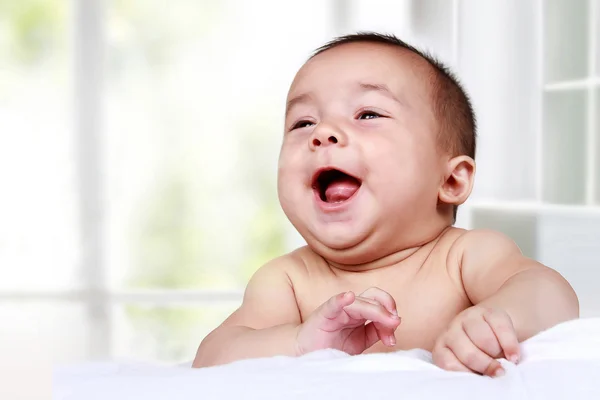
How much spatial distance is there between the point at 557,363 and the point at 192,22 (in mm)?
2647

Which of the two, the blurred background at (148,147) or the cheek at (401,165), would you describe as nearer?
the cheek at (401,165)

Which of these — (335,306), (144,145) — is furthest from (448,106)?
(144,145)

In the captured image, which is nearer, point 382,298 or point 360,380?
point 360,380

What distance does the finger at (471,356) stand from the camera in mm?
568

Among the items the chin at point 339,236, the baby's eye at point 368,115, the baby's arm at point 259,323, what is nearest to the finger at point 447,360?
the baby's arm at point 259,323

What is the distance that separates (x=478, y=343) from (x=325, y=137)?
320 millimetres

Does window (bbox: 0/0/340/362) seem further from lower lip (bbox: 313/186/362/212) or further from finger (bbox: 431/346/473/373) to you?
finger (bbox: 431/346/473/373)

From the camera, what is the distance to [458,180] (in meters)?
0.95

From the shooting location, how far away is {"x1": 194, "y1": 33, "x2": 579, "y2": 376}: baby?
84 cm

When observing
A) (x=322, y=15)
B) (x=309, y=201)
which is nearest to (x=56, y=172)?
(x=322, y=15)

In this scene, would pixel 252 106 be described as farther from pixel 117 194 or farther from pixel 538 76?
pixel 538 76

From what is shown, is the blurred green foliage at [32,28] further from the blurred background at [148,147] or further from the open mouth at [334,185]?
the open mouth at [334,185]

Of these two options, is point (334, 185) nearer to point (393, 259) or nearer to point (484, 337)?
point (393, 259)

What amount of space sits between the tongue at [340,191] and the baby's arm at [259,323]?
12 cm
